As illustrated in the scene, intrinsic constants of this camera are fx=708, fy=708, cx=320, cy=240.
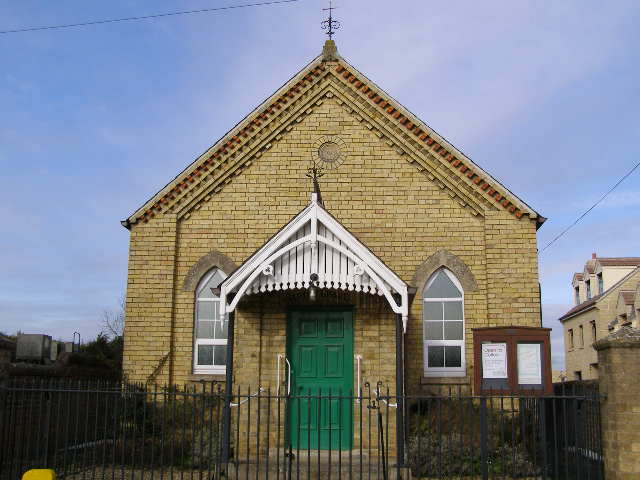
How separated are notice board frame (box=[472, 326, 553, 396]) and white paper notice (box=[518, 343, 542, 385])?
0.20 ft

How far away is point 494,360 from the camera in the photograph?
39.4 ft

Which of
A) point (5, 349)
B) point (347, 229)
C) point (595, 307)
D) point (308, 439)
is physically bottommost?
point (308, 439)

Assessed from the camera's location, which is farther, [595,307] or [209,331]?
[595,307]

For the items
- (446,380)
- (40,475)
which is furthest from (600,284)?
(40,475)

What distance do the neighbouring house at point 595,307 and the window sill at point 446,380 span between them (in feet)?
82.4

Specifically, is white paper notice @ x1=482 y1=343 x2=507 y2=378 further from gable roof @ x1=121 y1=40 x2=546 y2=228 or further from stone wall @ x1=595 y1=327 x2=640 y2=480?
gable roof @ x1=121 y1=40 x2=546 y2=228

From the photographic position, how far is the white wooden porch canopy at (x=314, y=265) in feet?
37.8

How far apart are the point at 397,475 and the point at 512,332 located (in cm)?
328

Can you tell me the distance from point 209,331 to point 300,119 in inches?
192

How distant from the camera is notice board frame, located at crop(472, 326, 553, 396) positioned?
11734 mm

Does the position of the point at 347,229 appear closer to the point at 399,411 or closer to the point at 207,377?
the point at 399,411

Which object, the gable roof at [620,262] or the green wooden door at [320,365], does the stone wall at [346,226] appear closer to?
the green wooden door at [320,365]

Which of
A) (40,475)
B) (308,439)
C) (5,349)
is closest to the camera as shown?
(40,475)

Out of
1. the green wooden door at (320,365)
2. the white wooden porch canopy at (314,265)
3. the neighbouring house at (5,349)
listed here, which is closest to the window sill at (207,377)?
the green wooden door at (320,365)
